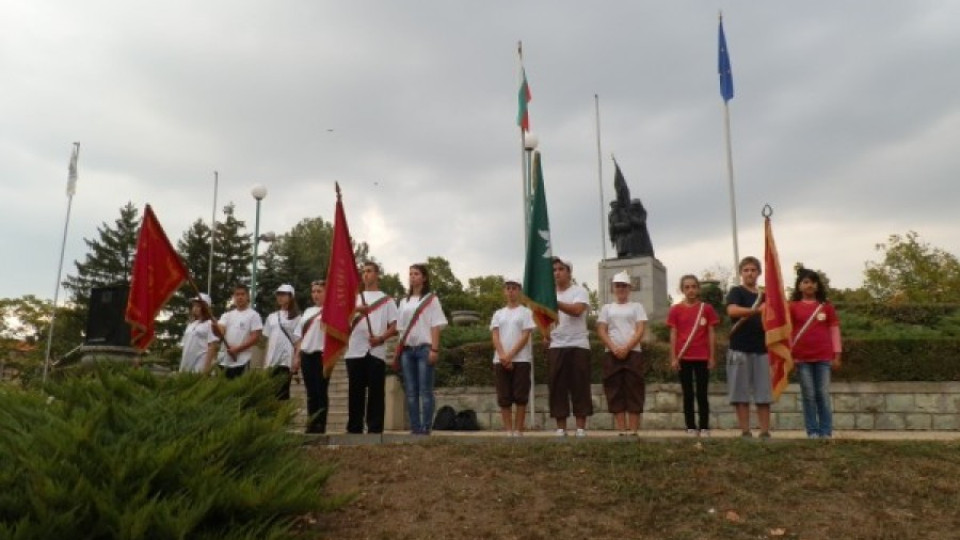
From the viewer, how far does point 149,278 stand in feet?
28.1

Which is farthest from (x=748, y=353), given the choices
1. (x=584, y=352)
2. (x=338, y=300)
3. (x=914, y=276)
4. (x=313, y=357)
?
(x=914, y=276)

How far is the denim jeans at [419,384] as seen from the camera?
7.70 m

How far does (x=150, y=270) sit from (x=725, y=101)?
14.3 metres

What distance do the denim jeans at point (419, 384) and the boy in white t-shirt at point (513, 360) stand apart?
0.66 meters

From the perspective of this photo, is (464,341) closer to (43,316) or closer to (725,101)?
(725,101)

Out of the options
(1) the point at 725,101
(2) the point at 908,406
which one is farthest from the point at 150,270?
(1) the point at 725,101

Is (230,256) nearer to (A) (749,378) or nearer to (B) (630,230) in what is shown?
(B) (630,230)

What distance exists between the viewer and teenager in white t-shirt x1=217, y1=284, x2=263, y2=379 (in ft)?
28.6

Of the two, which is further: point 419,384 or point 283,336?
point 283,336

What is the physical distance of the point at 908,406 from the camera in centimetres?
1212

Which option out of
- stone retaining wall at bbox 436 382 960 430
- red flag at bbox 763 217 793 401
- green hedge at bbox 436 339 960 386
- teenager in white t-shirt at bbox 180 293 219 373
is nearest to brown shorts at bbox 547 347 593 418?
red flag at bbox 763 217 793 401

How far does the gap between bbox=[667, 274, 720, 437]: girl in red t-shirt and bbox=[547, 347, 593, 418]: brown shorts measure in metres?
0.83

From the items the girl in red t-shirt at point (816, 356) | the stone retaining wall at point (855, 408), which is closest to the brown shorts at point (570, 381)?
the girl in red t-shirt at point (816, 356)

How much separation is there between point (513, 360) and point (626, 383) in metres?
1.06
